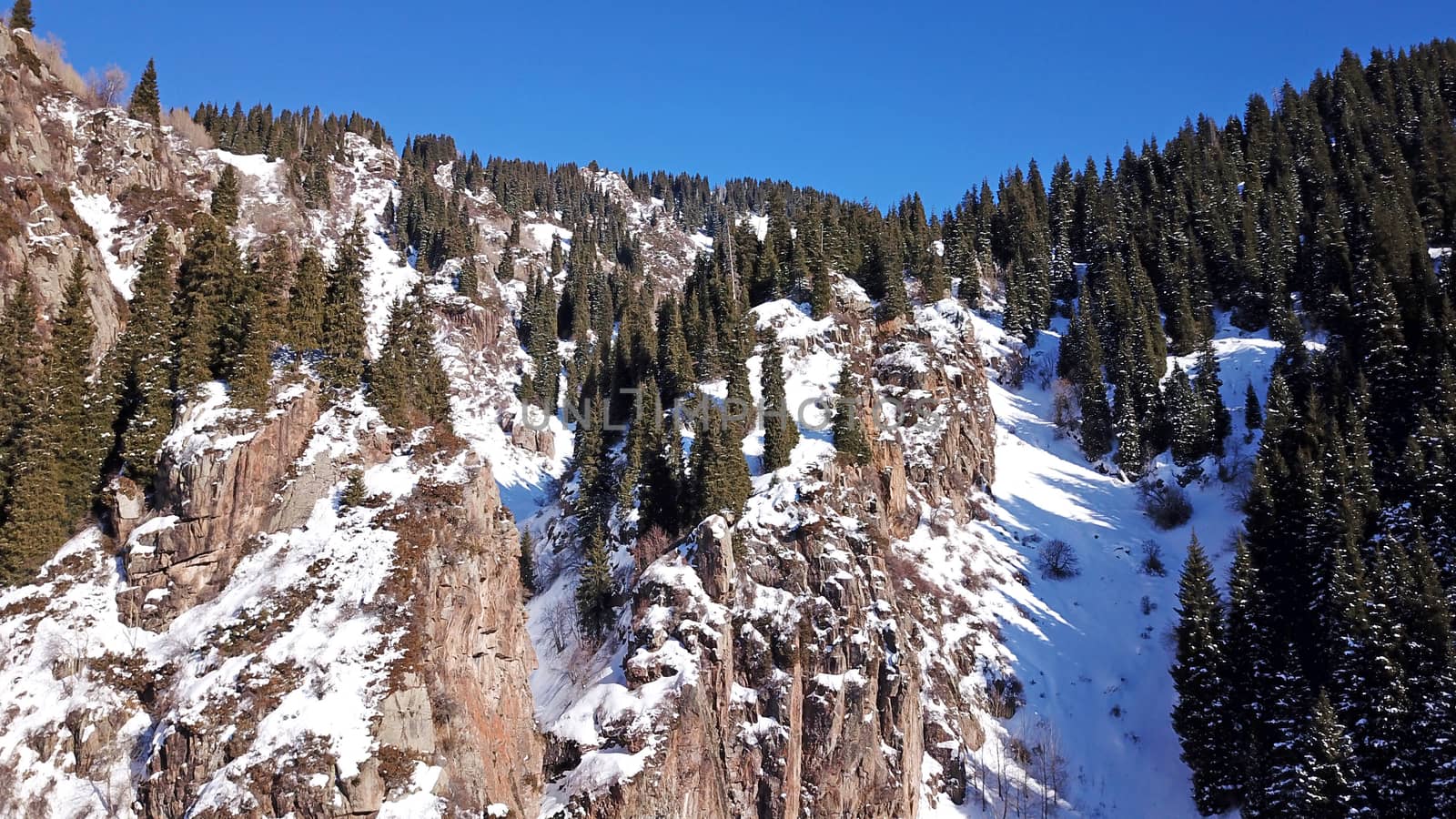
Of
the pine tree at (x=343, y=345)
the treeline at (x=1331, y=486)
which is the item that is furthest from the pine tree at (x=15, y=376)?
the treeline at (x=1331, y=486)

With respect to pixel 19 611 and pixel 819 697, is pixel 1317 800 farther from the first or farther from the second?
pixel 19 611

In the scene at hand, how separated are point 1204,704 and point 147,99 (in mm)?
112404

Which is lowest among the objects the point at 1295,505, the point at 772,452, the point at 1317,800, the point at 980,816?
the point at 980,816

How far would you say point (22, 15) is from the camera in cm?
7238

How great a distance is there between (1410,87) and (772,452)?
135528 millimetres

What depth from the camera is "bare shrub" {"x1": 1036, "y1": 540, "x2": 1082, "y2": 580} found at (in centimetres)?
6738

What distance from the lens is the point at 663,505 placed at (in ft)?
188

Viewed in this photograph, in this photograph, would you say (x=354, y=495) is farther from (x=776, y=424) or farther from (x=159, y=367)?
(x=776, y=424)

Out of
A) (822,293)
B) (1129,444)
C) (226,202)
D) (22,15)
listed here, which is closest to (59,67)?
(22,15)

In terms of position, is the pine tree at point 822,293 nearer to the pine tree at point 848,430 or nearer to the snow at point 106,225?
the pine tree at point 848,430

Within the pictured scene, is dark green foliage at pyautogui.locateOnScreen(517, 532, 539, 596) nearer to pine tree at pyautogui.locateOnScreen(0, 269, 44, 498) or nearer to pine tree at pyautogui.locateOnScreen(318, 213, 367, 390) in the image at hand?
pine tree at pyautogui.locateOnScreen(318, 213, 367, 390)

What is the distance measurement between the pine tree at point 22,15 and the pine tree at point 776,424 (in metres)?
74.1

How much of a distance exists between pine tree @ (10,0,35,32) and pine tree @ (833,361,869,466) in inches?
3141

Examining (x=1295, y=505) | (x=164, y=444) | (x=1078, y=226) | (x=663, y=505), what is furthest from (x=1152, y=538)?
(x=164, y=444)
